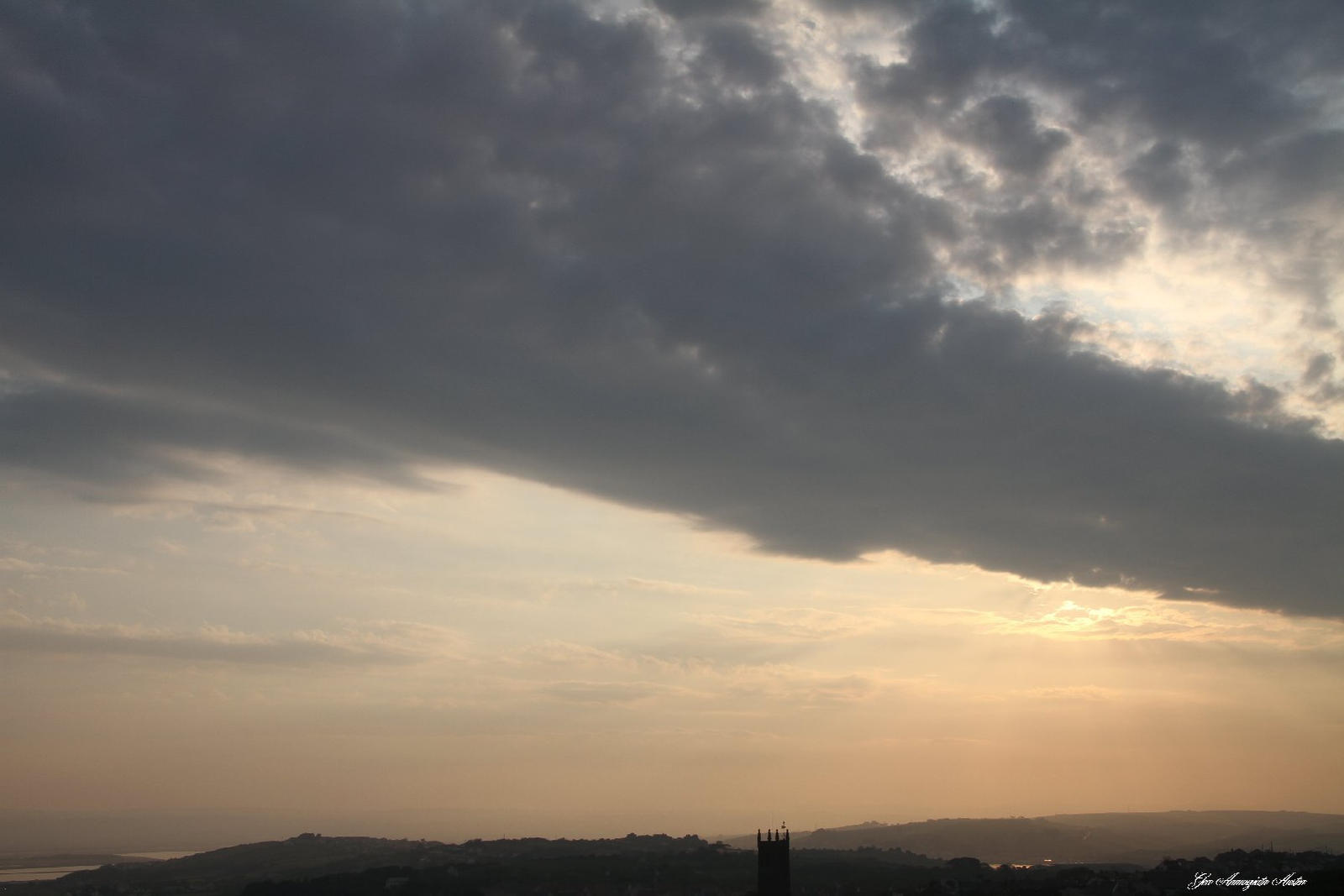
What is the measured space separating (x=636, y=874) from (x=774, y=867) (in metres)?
75.4

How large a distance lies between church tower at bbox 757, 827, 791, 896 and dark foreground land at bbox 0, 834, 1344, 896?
28.6m

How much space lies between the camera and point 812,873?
13162cm

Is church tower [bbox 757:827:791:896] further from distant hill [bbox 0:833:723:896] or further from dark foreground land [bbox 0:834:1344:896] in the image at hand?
distant hill [bbox 0:833:723:896]

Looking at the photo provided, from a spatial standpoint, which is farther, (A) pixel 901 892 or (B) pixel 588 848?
(B) pixel 588 848

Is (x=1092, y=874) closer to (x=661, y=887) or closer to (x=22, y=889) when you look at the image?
(x=661, y=887)

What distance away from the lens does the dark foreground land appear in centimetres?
8212

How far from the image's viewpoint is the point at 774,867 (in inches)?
2451

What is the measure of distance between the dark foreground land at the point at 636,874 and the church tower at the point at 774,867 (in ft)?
93.9

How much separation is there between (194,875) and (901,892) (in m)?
138

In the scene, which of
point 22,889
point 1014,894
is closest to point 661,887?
point 1014,894

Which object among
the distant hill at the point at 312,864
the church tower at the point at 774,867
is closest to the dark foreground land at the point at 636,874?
the distant hill at the point at 312,864

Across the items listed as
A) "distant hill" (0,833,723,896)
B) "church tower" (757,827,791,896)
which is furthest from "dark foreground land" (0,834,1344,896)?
"church tower" (757,827,791,896)

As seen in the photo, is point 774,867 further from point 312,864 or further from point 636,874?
point 312,864

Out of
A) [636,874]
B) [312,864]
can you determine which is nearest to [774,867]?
[636,874]
